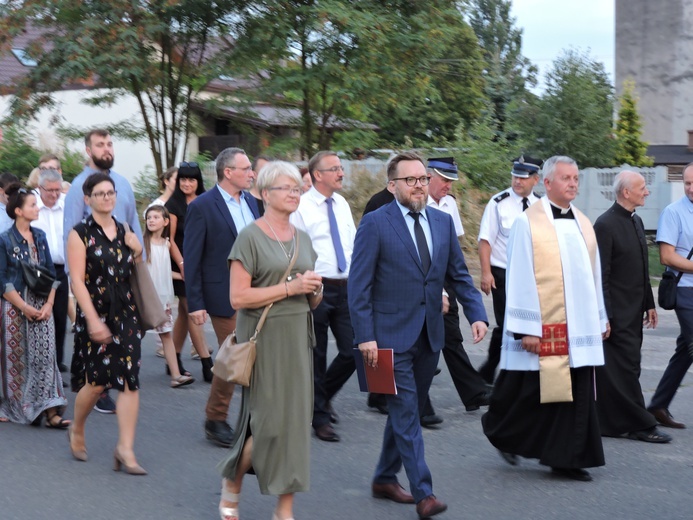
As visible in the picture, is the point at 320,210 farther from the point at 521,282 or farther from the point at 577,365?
the point at 577,365

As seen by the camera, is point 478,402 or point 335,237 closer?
point 335,237

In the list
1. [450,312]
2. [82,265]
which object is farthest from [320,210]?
[82,265]

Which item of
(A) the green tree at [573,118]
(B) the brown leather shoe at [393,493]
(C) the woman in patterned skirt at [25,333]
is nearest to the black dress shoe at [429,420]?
(B) the brown leather shoe at [393,493]

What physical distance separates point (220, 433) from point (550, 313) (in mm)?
2420

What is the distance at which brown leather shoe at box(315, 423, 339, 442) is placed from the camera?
24.4 feet

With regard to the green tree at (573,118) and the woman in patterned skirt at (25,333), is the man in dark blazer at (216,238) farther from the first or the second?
the green tree at (573,118)

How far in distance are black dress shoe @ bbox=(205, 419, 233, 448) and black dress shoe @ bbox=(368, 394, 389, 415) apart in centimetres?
159

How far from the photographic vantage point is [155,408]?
845 centimetres

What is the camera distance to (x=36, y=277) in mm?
7727

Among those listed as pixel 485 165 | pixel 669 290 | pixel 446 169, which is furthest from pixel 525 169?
pixel 485 165

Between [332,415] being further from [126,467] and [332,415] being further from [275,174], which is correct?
[275,174]

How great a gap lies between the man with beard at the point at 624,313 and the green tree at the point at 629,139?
2841cm

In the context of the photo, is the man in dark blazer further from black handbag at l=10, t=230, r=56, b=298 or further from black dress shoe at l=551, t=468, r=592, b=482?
black dress shoe at l=551, t=468, r=592, b=482

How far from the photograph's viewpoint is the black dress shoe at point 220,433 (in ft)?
23.6
